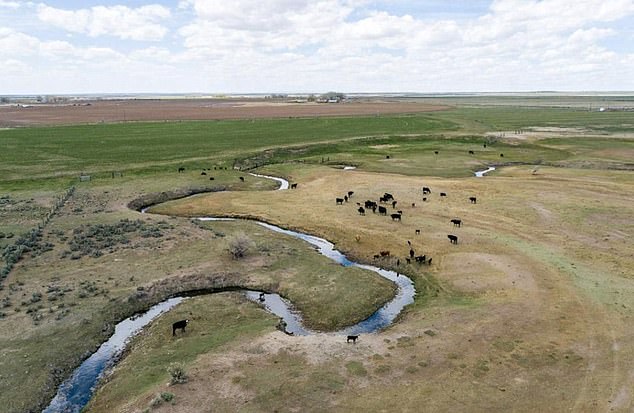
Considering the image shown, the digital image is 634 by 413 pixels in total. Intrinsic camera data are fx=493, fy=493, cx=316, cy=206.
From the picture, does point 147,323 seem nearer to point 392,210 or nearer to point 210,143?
point 392,210

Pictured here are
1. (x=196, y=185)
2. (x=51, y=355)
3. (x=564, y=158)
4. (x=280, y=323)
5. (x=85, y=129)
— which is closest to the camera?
(x=51, y=355)

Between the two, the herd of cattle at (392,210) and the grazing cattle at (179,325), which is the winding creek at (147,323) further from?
the grazing cattle at (179,325)

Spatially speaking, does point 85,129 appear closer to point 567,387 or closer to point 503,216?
point 503,216

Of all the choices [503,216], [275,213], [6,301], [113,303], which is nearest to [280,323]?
[113,303]

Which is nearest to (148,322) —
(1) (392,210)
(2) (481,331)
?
(2) (481,331)

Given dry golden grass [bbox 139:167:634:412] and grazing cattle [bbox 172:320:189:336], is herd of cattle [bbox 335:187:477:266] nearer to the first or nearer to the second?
dry golden grass [bbox 139:167:634:412]
